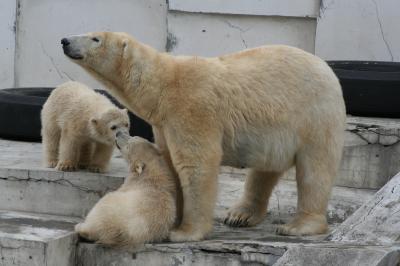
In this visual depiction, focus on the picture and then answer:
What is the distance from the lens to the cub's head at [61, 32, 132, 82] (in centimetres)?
528

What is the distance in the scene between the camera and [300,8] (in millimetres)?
7918

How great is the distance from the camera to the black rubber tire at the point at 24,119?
7242 mm

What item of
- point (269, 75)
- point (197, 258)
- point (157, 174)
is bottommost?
point (197, 258)

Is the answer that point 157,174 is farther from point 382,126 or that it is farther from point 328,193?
point 382,126

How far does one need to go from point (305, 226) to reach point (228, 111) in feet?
2.64

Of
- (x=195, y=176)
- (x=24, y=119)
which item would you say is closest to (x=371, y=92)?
(x=195, y=176)

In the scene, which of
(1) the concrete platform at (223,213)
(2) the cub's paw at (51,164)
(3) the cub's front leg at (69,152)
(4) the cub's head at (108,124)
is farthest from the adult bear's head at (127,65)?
(2) the cub's paw at (51,164)

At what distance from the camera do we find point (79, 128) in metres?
6.17

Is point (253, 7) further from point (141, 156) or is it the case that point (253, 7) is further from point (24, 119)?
point (141, 156)

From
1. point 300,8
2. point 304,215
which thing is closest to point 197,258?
point 304,215

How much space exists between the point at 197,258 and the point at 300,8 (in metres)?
3.40

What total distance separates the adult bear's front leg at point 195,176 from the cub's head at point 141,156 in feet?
0.56

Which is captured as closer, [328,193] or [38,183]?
[328,193]

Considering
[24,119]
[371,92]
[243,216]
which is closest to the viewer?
[243,216]
